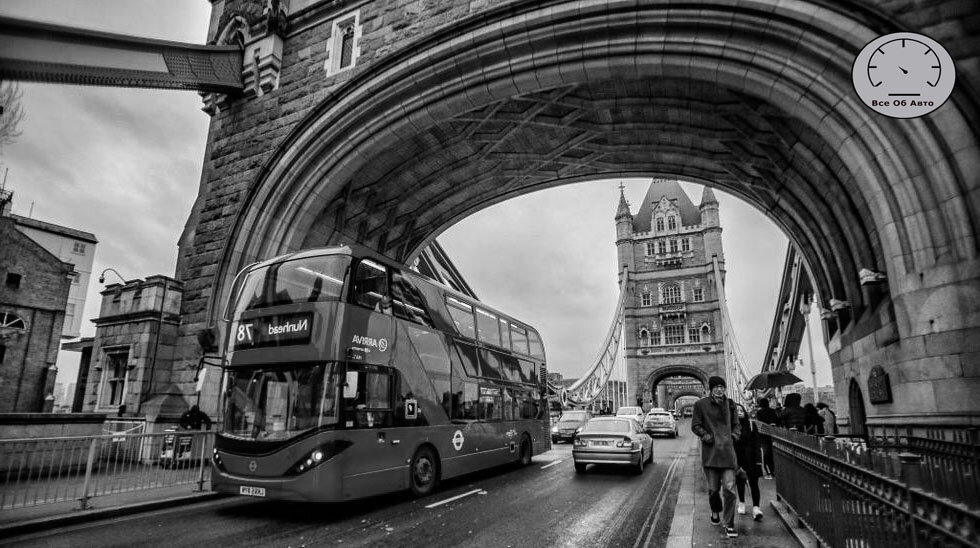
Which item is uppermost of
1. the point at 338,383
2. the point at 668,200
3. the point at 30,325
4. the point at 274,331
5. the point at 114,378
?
the point at 668,200

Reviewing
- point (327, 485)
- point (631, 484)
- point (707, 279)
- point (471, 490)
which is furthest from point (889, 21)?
point (707, 279)

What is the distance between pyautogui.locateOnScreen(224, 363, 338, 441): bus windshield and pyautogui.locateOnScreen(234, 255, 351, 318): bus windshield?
3.23ft

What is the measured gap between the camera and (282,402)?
6660 millimetres

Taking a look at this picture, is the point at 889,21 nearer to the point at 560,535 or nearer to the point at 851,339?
the point at 851,339

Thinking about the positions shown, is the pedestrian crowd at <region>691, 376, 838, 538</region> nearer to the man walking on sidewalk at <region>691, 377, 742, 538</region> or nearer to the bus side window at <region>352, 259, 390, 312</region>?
the man walking on sidewalk at <region>691, 377, 742, 538</region>

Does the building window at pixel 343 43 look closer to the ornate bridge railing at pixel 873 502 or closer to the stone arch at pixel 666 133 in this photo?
the stone arch at pixel 666 133

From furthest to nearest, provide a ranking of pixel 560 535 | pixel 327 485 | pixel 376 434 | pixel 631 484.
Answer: pixel 631 484, pixel 376 434, pixel 327 485, pixel 560 535

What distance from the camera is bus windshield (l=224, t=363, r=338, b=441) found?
255 inches

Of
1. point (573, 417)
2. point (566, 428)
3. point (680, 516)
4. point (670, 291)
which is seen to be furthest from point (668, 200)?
point (680, 516)

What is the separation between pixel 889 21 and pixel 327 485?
10.7m

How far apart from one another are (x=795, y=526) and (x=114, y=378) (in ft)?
47.3

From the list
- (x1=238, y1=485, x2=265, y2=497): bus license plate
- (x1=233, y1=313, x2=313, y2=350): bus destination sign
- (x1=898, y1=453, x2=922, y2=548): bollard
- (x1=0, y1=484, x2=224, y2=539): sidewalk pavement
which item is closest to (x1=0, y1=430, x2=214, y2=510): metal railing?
(x1=0, y1=484, x2=224, y2=539): sidewalk pavement

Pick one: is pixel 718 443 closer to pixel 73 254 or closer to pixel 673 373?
pixel 73 254

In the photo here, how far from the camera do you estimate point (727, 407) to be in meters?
5.48
